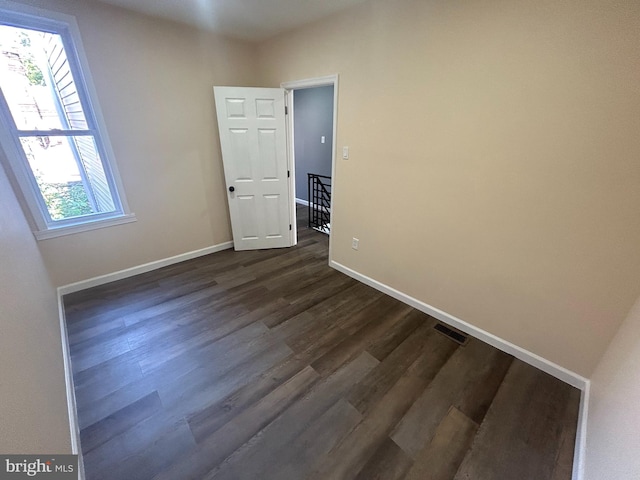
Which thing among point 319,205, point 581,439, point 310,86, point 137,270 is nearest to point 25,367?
point 137,270

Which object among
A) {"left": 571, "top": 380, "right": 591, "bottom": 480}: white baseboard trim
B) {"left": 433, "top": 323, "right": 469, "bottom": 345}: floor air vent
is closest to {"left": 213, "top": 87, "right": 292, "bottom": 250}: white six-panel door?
{"left": 433, "top": 323, "right": 469, "bottom": 345}: floor air vent

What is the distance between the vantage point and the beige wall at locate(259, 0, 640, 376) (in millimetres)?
1356

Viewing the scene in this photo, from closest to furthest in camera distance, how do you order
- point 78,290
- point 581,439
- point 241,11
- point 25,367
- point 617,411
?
point 25,367, point 617,411, point 581,439, point 241,11, point 78,290

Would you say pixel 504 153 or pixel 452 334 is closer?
pixel 504 153

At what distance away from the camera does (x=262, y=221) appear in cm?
357

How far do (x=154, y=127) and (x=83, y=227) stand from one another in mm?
1239

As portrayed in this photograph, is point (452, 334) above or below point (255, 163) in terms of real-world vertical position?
below

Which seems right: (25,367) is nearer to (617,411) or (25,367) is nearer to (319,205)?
(617,411)

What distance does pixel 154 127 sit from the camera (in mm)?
2719

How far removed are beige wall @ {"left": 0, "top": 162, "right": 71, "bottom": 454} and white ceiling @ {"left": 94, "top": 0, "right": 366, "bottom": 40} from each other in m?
2.00

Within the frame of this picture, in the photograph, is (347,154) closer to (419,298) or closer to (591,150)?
(419,298)

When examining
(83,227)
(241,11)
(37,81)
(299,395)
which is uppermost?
(241,11)

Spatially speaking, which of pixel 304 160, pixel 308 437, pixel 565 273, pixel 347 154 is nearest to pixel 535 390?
pixel 565 273

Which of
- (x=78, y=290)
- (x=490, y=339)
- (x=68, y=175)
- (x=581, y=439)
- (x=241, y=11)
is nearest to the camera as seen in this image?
(x=581, y=439)
